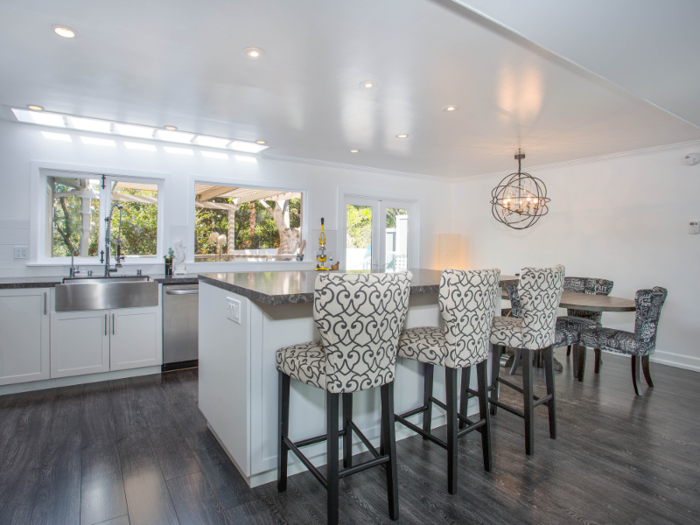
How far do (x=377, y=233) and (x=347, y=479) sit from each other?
4412mm

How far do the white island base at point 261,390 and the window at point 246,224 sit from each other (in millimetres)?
2452

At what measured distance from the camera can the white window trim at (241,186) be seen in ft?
15.1

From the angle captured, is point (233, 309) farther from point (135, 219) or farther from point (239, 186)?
point (239, 186)

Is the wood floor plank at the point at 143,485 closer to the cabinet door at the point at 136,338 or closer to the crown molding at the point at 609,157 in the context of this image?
the cabinet door at the point at 136,338

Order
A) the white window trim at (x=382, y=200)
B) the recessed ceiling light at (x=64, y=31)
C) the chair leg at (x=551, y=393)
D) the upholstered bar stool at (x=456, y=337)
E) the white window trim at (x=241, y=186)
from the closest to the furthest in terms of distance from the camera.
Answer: the upholstered bar stool at (x=456, y=337) < the recessed ceiling light at (x=64, y=31) < the chair leg at (x=551, y=393) < the white window trim at (x=241, y=186) < the white window trim at (x=382, y=200)

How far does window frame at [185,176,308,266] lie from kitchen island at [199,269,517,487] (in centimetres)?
234

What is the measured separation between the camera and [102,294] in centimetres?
351

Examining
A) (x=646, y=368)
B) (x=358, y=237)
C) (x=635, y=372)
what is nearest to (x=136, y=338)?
(x=358, y=237)

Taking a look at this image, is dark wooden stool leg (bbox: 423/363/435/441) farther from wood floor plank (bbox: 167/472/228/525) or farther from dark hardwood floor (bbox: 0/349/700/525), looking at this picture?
wood floor plank (bbox: 167/472/228/525)

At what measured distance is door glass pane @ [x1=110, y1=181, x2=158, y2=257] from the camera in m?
4.30

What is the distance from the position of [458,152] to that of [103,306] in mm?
4166

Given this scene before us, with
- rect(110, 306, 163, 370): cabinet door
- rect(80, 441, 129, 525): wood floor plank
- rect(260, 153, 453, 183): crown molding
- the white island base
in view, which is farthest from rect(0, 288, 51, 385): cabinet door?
rect(260, 153, 453, 183): crown molding

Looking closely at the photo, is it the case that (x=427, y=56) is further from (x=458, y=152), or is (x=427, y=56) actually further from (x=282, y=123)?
(x=458, y=152)

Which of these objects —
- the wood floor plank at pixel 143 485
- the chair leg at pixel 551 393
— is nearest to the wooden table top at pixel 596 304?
the chair leg at pixel 551 393
